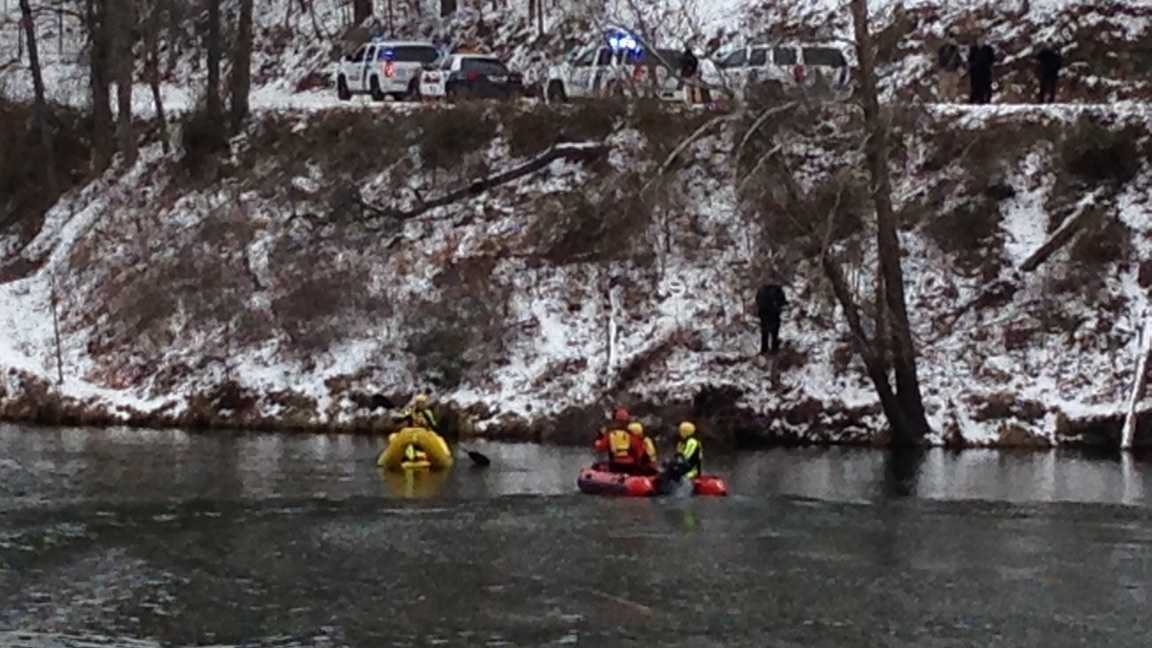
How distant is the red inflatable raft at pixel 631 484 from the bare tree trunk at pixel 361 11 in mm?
36044

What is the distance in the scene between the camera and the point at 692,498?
93.0ft

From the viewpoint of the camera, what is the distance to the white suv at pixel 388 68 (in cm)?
5309

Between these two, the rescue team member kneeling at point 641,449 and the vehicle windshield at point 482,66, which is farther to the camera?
the vehicle windshield at point 482,66

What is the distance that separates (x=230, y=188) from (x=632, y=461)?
22.3m

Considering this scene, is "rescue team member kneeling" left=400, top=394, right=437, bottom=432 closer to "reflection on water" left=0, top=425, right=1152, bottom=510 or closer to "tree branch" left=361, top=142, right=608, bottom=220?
"reflection on water" left=0, top=425, right=1152, bottom=510

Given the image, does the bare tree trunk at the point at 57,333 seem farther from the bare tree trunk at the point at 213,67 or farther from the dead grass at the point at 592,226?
the dead grass at the point at 592,226

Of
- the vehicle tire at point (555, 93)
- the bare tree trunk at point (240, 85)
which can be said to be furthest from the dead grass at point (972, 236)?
the bare tree trunk at point (240, 85)

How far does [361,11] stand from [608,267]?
23.6 m

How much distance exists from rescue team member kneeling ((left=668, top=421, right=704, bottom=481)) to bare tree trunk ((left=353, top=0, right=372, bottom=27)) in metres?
36.2

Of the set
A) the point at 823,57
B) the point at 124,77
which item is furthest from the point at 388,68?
the point at 823,57

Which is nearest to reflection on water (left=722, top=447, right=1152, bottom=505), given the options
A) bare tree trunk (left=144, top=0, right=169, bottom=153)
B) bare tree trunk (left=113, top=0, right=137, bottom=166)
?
bare tree trunk (left=144, top=0, right=169, bottom=153)

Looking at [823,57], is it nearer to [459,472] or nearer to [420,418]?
[420,418]

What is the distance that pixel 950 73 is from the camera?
4756 centimetres

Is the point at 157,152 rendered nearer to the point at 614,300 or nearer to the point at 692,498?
the point at 614,300
